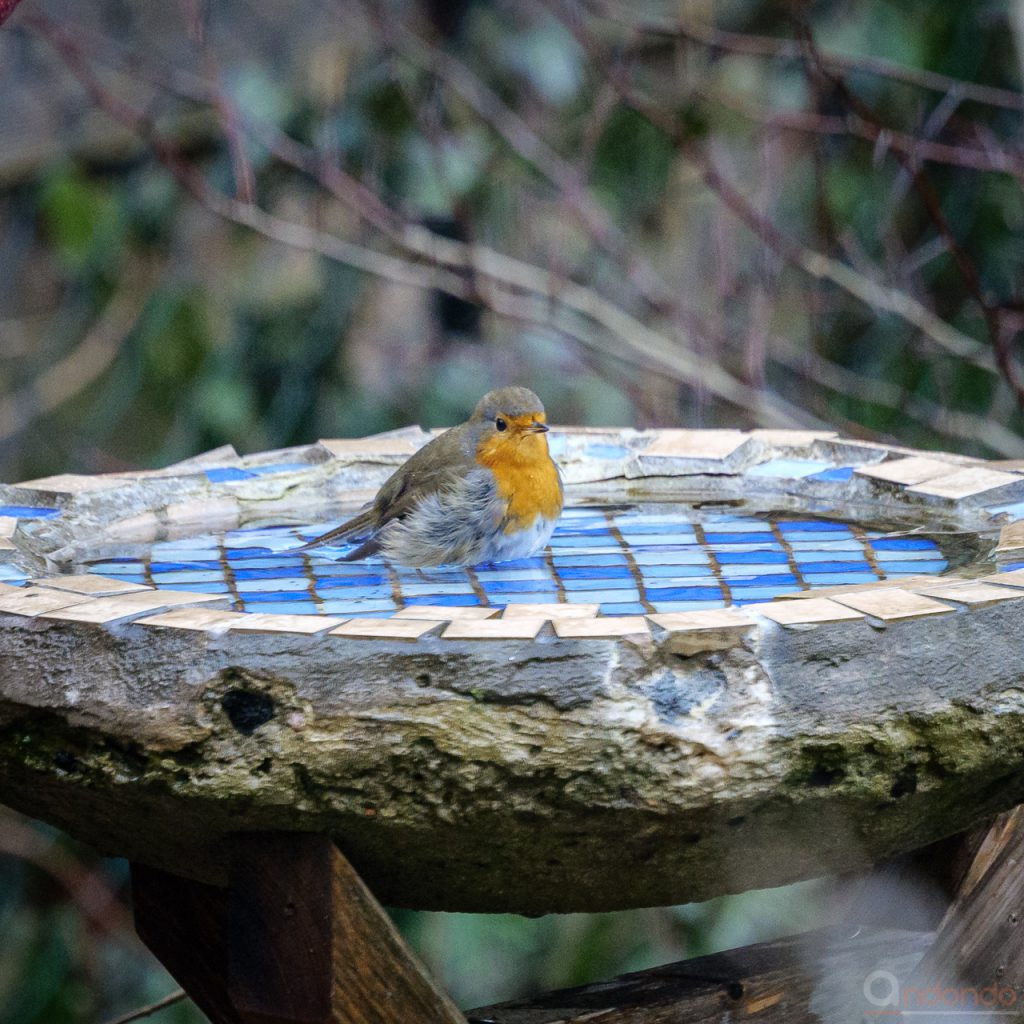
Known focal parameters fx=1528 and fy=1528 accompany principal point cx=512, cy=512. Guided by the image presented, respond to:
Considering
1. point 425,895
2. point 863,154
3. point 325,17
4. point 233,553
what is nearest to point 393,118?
point 325,17

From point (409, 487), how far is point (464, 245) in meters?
1.90

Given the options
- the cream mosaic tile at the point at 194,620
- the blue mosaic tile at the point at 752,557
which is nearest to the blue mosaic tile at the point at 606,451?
the blue mosaic tile at the point at 752,557

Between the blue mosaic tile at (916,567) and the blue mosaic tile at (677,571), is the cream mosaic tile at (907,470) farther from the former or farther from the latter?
the blue mosaic tile at (677,571)

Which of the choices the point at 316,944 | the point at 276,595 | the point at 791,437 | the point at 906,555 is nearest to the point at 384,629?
the point at 316,944

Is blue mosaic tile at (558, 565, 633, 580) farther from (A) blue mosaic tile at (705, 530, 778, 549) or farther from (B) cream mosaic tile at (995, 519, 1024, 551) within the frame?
(B) cream mosaic tile at (995, 519, 1024, 551)

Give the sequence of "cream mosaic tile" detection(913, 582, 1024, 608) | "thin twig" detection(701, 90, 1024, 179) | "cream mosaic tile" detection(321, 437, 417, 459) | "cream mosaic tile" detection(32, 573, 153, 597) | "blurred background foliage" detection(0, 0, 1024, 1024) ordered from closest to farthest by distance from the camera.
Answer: "cream mosaic tile" detection(913, 582, 1024, 608), "cream mosaic tile" detection(32, 573, 153, 597), "cream mosaic tile" detection(321, 437, 417, 459), "thin twig" detection(701, 90, 1024, 179), "blurred background foliage" detection(0, 0, 1024, 1024)

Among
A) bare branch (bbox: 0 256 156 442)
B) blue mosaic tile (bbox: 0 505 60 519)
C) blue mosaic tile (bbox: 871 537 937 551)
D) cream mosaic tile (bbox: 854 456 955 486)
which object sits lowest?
blue mosaic tile (bbox: 871 537 937 551)

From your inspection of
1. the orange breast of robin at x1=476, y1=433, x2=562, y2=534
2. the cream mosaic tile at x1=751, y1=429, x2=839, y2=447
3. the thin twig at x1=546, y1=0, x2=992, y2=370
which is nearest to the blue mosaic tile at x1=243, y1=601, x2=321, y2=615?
the orange breast of robin at x1=476, y1=433, x2=562, y2=534

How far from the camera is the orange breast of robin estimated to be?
2.09m

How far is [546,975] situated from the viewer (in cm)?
379

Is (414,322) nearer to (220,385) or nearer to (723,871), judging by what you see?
(220,385)

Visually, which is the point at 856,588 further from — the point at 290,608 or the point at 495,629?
the point at 290,608

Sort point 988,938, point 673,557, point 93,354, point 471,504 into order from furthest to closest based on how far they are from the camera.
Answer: point 93,354, point 471,504, point 673,557, point 988,938

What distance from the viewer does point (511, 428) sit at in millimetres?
2219
